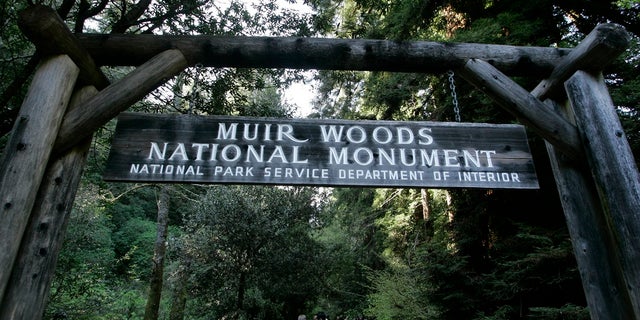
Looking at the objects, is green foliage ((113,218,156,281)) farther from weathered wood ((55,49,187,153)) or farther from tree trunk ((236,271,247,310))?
weathered wood ((55,49,187,153))

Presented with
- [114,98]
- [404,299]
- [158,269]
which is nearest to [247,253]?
[158,269]

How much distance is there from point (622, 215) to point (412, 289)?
5252mm

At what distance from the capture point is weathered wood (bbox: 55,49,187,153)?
219 cm

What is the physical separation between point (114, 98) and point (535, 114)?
2.82 metres

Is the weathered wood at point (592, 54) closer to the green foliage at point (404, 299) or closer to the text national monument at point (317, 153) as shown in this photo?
the text national monument at point (317, 153)

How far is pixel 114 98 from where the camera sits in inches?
89.9

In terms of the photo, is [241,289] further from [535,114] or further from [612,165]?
[612,165]

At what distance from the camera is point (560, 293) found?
4977 mm

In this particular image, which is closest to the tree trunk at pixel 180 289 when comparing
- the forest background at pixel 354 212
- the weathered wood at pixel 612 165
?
the forest background at pixel 354 212

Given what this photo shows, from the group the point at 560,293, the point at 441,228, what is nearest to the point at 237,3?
the point at 441,228

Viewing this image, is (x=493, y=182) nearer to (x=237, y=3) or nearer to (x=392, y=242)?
(x=237, y=3)

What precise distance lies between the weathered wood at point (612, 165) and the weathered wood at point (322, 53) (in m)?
0.38

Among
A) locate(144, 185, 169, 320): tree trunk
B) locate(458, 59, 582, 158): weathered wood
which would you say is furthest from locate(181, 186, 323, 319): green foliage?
locate(458, 59, 582, 158): weathered wood

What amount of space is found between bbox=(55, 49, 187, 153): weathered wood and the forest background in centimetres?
174
